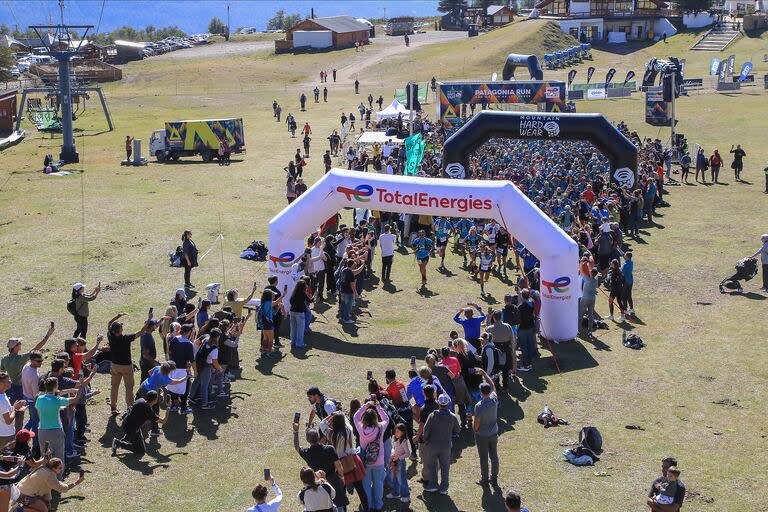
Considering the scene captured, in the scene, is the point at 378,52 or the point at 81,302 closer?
the point at 81,302

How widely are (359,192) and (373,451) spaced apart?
7.88m

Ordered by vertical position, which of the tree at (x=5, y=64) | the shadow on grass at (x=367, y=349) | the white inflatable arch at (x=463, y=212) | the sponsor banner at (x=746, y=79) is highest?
the tree at (x=5, y=64)

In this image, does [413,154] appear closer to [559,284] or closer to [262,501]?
[559,284]

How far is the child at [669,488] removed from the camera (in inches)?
379

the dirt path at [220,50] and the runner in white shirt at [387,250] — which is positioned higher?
the dirt path at [220,50]

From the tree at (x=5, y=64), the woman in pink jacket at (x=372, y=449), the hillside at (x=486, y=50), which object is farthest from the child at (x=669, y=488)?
the tree at (x=5, y=64)

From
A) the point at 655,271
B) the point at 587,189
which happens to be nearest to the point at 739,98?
the point at 587,189

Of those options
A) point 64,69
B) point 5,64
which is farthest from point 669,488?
point 5,64

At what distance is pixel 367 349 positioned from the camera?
17.1 m

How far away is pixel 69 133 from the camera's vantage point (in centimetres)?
4053

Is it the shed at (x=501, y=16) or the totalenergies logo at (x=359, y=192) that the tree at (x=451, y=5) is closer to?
the shed at (x=501, y=16)

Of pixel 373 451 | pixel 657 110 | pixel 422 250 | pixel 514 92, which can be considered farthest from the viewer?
pixel 657 110

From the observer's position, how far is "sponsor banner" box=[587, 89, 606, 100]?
58.1m

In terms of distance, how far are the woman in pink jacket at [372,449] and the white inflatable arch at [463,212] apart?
6.90 metres
